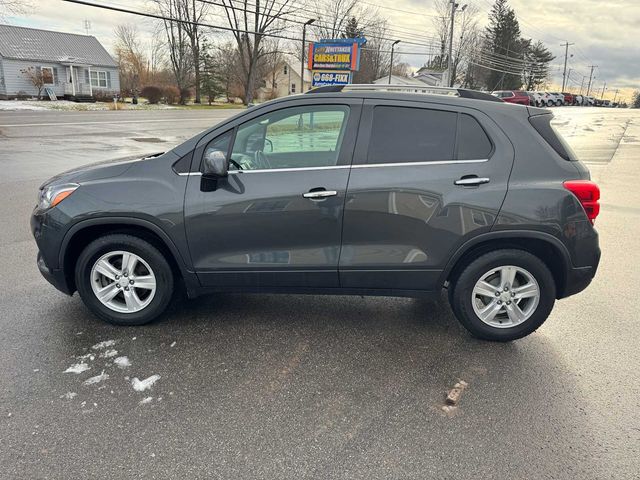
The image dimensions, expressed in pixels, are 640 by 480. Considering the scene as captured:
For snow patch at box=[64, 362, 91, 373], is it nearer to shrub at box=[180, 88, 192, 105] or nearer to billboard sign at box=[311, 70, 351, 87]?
billboard sign at box=[311, 70, 351, 87]

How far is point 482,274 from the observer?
3654 millimetres

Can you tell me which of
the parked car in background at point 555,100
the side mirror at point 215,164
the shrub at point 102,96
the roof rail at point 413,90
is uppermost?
the parked car in background at point 555,100

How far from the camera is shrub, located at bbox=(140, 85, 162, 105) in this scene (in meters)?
44.7

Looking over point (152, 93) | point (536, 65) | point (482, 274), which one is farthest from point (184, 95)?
point (536, 65)

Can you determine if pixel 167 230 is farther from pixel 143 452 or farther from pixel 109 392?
pixel 143 452

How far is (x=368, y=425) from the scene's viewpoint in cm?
281

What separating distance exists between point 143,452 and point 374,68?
83.9 metres

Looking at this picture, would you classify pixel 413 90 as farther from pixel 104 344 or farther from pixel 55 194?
pixel 104 344

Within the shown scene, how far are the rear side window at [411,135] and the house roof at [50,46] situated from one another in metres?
45.8

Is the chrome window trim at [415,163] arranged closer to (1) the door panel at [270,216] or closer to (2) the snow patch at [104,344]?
(1) the door panel at [270,216]

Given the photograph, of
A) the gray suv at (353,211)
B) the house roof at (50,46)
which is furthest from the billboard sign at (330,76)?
the house roof at (50,46)

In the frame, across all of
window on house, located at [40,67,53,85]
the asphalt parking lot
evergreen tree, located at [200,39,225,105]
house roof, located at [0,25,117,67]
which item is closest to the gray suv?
the asphalt parking lot

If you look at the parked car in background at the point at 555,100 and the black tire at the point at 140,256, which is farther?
the parked car in background at the point at 555,100

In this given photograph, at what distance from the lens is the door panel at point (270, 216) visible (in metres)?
3.53
